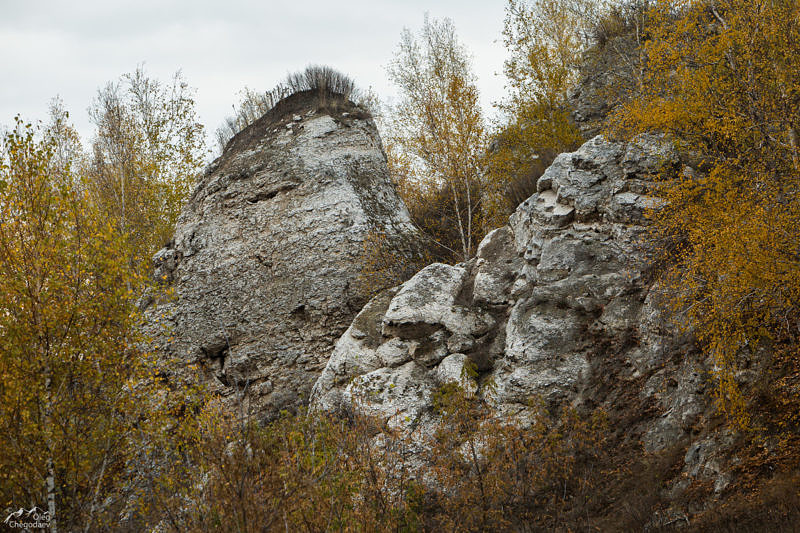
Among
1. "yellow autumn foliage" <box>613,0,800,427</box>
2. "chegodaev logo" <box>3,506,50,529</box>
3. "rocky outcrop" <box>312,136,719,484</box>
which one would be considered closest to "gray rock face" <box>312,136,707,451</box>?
"rocky outcrop" <box>312,136,719,484</box>

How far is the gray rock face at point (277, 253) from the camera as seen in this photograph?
18703mm

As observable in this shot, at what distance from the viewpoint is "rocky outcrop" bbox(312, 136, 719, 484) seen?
12180 millimetres

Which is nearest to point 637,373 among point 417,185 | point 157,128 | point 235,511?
point 235,511

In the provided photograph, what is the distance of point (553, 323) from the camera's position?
542 inches

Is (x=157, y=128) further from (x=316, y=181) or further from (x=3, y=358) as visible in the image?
(x=3, y=358)

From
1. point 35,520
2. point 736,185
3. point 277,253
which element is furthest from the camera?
point 277,253

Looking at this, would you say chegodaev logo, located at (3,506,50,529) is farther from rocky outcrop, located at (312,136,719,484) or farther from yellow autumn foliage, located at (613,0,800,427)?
yellow autumn foliage, located at (613,0,800,427)

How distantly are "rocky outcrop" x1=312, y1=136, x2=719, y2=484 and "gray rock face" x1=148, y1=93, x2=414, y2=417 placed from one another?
108 inches

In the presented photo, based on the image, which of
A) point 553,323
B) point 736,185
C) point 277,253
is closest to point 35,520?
point 553,323

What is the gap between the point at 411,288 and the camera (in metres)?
16.2

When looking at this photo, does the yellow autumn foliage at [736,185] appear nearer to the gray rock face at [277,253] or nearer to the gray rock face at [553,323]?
the gray rock face at [553,323]

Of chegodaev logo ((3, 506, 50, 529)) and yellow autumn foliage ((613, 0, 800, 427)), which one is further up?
yellow autumn foliage ((613, 0, 800, 427))

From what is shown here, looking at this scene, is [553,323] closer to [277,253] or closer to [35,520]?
[277,253]

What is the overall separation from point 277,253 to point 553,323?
11021 mm
